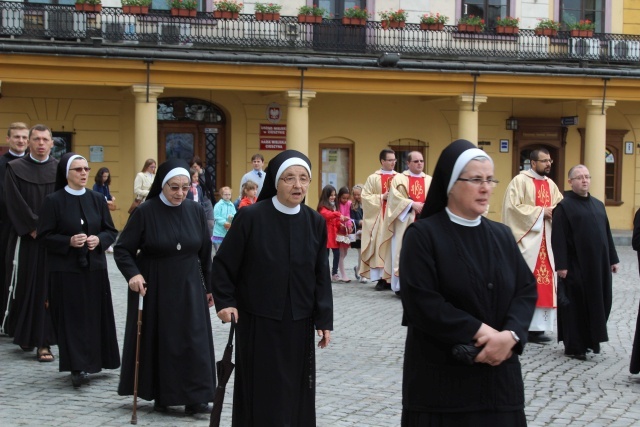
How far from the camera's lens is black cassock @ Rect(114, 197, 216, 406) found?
8383 mm

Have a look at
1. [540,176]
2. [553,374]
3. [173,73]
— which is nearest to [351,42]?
[173,73]

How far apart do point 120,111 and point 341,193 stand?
9916 mm

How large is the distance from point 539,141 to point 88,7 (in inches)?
509

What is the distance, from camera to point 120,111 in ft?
90.5

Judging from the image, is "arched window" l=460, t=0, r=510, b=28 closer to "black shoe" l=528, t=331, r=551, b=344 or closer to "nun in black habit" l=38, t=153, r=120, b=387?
"black shoe" l=528, t=331, r=551, b=344

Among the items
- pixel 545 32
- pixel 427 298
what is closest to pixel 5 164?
pixel 427 298

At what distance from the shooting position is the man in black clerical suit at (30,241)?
1086cm

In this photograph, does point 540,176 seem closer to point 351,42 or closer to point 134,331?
point 134,331

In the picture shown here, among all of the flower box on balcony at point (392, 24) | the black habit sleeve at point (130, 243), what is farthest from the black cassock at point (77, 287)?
the flower box on balcony at point (392, 24)

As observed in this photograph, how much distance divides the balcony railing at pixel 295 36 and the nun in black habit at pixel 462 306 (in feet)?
67.3

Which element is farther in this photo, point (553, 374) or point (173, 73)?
point (173, 73)

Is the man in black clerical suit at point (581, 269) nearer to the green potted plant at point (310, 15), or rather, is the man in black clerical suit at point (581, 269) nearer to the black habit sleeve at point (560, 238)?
the black habit sleeve at point (560, 238)

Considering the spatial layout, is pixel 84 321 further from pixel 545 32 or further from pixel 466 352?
pixel 545 32

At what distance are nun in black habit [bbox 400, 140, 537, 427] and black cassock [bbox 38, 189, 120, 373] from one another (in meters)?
4.80
